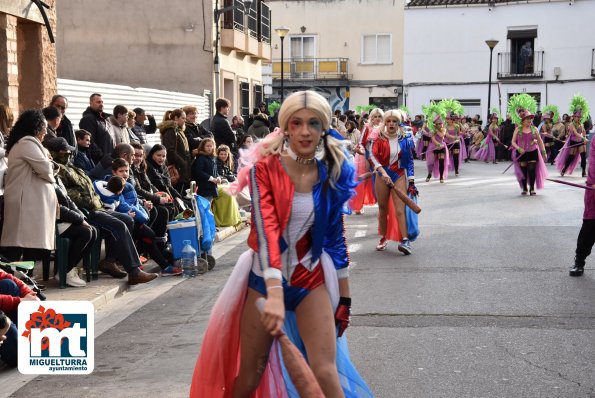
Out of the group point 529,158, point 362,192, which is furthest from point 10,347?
point 529,158

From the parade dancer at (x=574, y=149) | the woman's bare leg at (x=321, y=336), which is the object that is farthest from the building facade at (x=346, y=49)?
the woman's bare leg at (x=321, y=336)

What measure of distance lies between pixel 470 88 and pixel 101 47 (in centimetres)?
2579

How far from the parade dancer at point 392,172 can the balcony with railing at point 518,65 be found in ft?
124

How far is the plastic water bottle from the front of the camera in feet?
34.8

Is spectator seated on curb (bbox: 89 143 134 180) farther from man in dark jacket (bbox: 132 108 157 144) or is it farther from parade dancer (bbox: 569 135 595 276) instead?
parade dancer (bbox: 569 135 595 276)

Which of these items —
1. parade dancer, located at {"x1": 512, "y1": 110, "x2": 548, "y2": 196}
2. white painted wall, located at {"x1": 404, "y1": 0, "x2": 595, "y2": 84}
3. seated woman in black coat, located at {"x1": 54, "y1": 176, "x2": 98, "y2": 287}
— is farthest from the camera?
white painted wall, located at {"x1": 404, "y1": 0, "x2": 595, "y2": 84}

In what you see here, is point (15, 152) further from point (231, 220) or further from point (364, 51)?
point (364, 51)

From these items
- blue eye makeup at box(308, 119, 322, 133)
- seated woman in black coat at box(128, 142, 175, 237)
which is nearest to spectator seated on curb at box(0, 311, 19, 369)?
blue eye makeup at box(308, 119, 322, 133)

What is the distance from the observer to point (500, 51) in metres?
48.6

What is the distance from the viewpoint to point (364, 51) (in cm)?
5447

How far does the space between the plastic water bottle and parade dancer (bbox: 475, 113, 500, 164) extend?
2480 cm

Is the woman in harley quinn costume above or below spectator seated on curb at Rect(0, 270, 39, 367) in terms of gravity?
above

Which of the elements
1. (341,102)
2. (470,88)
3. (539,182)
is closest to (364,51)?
(341,102)

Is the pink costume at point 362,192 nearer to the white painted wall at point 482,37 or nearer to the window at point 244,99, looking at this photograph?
the window at point 244,99
